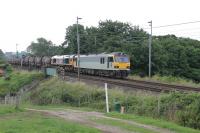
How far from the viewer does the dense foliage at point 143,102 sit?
20.1 m

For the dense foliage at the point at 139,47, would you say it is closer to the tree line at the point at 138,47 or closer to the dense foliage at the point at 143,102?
the tree line at the point at 138,47

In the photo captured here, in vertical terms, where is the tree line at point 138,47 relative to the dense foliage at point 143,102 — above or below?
above

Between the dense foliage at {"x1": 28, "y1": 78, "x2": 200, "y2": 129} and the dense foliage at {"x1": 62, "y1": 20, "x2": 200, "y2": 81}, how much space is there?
37.2 meters

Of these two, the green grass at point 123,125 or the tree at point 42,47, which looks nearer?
the green grass at point 123,125

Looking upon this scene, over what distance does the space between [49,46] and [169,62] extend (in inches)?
3907

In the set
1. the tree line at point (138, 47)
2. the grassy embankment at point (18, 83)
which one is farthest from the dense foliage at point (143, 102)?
the tree line at point (138, 47)

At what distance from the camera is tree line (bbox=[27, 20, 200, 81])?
72.7 m

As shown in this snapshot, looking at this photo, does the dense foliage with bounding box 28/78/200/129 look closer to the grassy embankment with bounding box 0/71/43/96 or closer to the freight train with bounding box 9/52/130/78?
the freight train with bounding box 9/52/130/78

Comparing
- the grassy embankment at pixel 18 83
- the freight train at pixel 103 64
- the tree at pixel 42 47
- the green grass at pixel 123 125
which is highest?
the tree at pixel 42 47

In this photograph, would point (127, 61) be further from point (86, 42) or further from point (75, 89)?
point (86, 42)

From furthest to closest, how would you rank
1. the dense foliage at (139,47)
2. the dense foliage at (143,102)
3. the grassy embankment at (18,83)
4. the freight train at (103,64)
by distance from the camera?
the dense foliage at (139,47), the grassy embankment at (18,83), the freight train at (103,64), the dense foliage at (143,102)

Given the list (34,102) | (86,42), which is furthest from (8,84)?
(86,42)

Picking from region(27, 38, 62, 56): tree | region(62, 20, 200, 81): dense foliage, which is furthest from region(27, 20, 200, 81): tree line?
region(27, 38, 62, 56): tree

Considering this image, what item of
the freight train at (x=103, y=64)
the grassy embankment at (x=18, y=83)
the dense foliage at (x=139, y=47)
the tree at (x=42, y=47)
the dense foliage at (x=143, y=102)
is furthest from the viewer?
the tree at (x=42, y=47)
